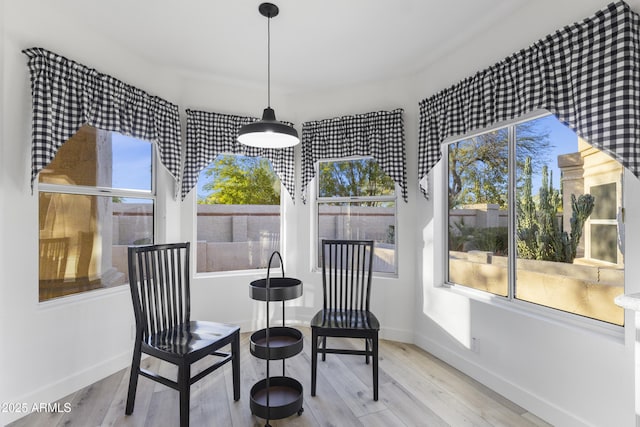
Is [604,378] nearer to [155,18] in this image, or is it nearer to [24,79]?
[155,18]

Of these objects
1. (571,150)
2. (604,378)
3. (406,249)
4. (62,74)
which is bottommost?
(604,378)

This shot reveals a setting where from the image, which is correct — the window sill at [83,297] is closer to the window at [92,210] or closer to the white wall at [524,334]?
the window at [92,210]

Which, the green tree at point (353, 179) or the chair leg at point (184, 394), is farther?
the green tree at point (353, 179)

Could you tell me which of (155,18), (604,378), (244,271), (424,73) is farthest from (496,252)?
(155,18)

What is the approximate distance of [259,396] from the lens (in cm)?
214

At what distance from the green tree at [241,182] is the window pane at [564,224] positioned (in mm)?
2394

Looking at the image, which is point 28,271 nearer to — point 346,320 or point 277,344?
point 277,344

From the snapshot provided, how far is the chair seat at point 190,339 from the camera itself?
1.92m

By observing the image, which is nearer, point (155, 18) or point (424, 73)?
point (155, 18)

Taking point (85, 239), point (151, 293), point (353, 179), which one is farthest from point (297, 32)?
point (85, 239)

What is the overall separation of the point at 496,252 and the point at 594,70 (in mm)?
1326

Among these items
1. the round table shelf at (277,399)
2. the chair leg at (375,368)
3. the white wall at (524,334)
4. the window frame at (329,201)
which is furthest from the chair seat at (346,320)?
the window frame at (329,201)

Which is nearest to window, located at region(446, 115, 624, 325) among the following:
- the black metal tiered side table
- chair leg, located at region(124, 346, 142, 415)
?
the black metal tiered side table

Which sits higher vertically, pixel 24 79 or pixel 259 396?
pixel 24 79
